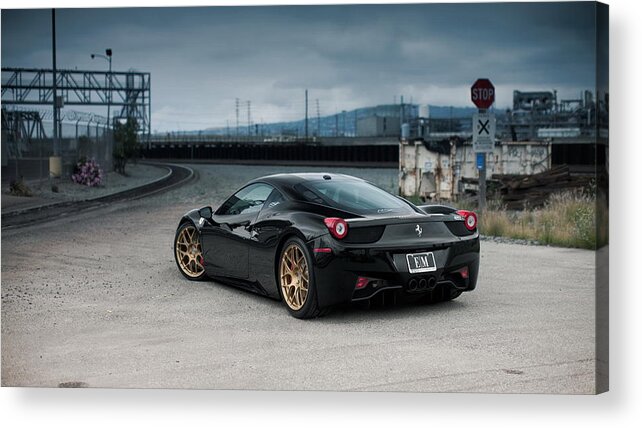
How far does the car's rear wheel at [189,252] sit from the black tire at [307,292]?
1.51 metres

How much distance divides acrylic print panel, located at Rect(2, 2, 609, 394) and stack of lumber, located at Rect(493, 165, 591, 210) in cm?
88

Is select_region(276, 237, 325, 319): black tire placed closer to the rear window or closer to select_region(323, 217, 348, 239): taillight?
select_region(323, 217, 348, 239): taillight

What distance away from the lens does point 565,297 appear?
9234 mm

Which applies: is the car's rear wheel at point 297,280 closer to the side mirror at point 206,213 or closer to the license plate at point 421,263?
the license plate at point 421,263

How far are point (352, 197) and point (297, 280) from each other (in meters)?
0.86

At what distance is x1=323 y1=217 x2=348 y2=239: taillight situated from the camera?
7926 mm

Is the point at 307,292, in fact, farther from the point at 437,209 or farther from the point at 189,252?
the point at 189,252

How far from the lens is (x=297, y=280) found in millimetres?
8398

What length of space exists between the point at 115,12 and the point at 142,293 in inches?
99.2

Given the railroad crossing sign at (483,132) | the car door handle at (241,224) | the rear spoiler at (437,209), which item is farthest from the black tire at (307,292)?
the railroad crossing sign at (483,132)

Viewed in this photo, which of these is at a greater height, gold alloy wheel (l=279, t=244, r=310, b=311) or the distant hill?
the distant hill

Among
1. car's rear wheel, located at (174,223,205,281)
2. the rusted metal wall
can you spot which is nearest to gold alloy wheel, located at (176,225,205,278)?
car's rear wheel, located at (174,223,205,281)

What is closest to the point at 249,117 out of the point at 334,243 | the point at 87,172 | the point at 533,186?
the point at 87,172

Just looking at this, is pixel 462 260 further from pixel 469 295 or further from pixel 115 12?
pixel 115 12
